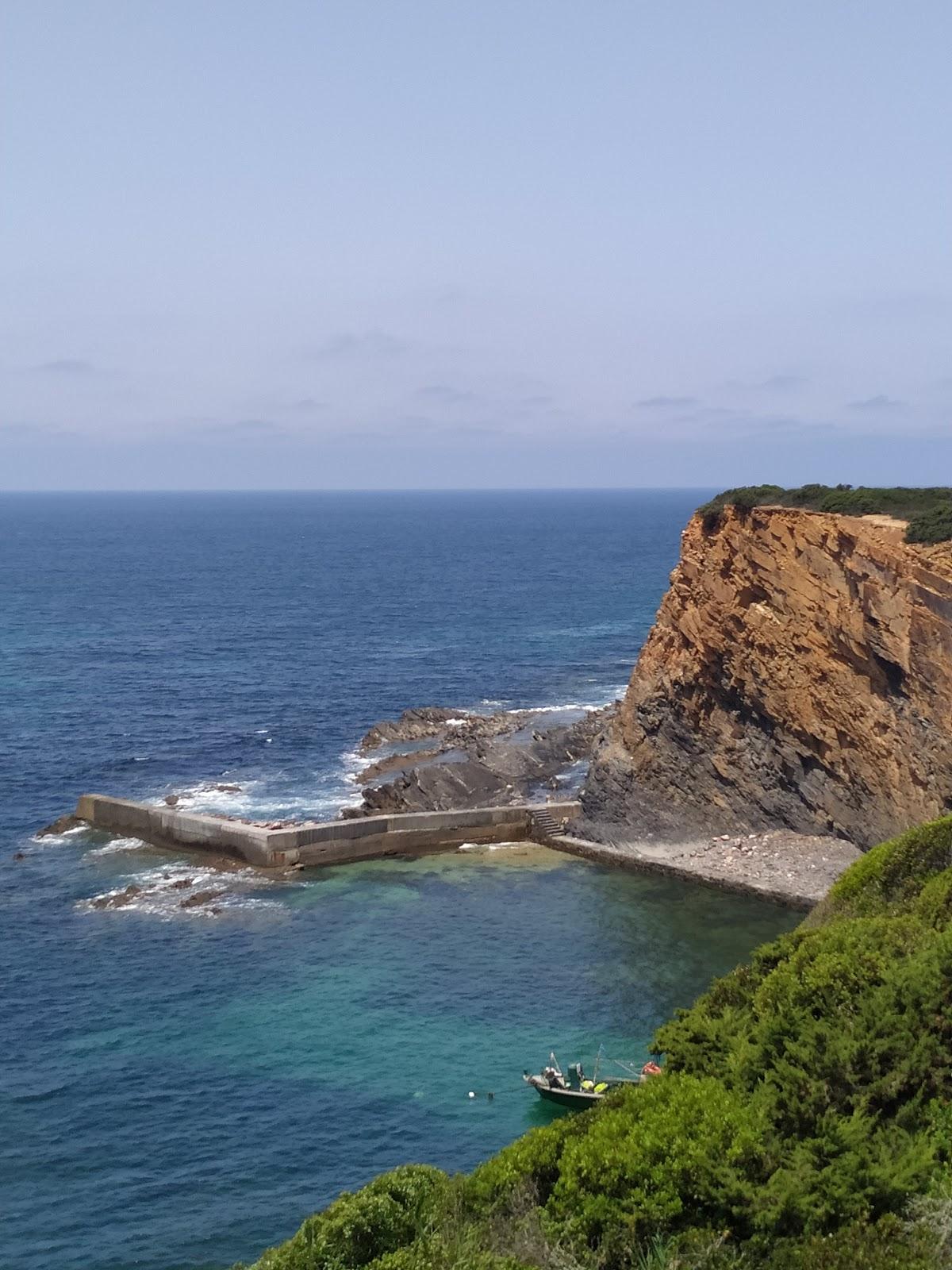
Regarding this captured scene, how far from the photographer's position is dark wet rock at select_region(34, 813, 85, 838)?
61219 mm

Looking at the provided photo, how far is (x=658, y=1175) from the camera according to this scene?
19.2 meters

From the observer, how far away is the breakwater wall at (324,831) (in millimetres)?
57188

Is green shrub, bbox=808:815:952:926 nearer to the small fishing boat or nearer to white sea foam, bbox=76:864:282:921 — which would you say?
the small fishing boat

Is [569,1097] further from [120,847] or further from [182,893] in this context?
[120,847]

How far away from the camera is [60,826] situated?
61.9 metres

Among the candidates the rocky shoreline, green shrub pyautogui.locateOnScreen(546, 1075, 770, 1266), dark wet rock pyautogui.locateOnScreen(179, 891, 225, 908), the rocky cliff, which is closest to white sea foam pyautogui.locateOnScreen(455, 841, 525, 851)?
the rocky shoreline

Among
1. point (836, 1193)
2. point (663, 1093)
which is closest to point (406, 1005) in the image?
point (663, 1093)

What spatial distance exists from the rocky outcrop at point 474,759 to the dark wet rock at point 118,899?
1272cm

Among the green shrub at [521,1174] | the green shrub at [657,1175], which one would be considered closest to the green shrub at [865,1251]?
the green shrub at [657,1175]

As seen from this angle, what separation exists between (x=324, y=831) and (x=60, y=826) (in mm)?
13964

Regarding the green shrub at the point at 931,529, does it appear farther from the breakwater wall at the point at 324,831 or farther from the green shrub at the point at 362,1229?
the green shrub at the point at 362,1229

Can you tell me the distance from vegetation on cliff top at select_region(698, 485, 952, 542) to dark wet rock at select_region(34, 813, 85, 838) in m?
33.9

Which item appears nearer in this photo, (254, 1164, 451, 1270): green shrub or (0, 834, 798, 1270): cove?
(254, 1164, 451, 1270): green shrub

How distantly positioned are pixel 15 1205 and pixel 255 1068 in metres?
8.31
